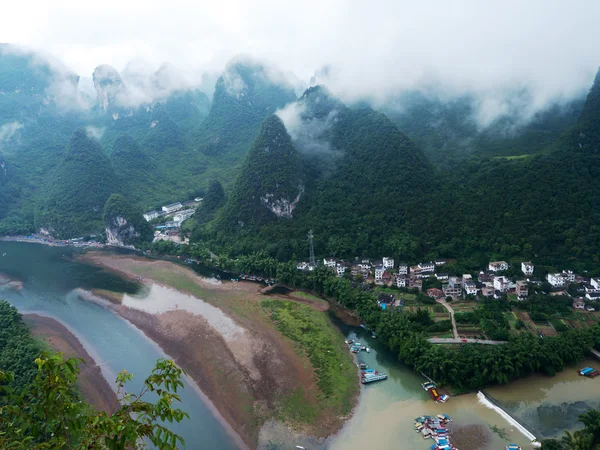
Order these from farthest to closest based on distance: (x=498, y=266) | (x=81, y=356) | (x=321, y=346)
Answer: (x=498, y=266)
(x=81, y=356)
(x=321, y=346)

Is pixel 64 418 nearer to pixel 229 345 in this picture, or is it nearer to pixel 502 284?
pixel 229 345

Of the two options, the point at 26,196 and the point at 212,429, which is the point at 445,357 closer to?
the point at 212,429

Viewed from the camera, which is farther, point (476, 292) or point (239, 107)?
point (239, 107)

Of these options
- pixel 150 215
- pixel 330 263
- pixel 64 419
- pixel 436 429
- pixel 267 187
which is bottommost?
pixel 436 429

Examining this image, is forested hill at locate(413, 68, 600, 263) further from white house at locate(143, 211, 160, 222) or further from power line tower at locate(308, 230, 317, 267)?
white house at locate(143, 211, 160, 222)

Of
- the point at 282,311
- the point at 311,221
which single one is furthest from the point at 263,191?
the point at 282,311

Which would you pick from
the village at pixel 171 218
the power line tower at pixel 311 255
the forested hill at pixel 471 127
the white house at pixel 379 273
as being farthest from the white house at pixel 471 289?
the village at pixel 171 218

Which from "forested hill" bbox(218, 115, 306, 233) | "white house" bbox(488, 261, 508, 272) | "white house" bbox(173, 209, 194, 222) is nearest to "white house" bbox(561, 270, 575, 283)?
"white house" bbox(488, 261, 508, 272)

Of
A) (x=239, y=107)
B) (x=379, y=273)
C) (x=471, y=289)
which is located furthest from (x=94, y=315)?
(x=239, y=107)
